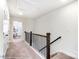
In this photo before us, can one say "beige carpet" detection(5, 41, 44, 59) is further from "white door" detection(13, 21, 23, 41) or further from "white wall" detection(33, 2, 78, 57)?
"white door" detection(13, 21, 23, 41)

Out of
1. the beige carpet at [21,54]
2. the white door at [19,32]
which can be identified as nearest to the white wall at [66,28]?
the beige carpet at [21,54]

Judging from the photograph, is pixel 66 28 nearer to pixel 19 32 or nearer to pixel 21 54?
pixel 21 54

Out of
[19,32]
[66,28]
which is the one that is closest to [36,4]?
[66,28]

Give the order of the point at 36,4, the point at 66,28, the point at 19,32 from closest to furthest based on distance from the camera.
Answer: the point at 66,28 < the point at 36,4 < the point at 19,32

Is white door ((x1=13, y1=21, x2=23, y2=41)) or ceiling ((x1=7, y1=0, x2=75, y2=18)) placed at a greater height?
ceiling ((x1=7, y1=0, x2=75, y2=18))

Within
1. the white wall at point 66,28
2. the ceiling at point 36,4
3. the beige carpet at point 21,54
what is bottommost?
the beige carpet at point 21,54

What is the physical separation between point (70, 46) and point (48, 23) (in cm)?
243

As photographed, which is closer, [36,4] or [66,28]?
[66,28]

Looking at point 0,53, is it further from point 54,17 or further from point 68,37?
point 54,17

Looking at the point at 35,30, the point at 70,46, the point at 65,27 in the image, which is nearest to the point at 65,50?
the point at 70,46

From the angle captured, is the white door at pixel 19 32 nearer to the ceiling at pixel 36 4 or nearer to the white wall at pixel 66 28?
the ceiling at pixel 36 4

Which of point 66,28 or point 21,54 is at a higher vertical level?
point 66,28

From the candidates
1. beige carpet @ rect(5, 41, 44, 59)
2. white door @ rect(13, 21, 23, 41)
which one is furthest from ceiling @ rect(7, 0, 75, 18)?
white door @ rect(13, 21, 23, 41)

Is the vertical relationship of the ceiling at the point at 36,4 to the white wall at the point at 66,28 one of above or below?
above
